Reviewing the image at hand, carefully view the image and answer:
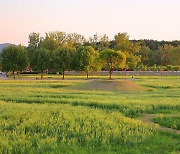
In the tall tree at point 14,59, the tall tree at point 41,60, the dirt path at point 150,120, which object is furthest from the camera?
the tall tree at point 41,60

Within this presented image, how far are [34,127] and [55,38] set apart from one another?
126 m

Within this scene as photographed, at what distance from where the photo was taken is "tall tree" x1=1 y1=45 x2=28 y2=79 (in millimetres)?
96150

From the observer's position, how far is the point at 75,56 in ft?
326

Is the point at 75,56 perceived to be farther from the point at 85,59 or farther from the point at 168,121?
the point at 168,121

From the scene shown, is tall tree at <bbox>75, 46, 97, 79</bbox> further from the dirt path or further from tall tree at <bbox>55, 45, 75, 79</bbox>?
the dirt path

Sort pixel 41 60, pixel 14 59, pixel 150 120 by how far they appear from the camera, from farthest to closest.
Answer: pixel 41 60 < pixel 14 59 < pixel 150 120

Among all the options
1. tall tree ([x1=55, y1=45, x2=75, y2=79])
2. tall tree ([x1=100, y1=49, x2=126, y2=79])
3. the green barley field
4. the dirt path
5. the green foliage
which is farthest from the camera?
tall tree ([x1=55, y1=45, x2=75, y2=79])

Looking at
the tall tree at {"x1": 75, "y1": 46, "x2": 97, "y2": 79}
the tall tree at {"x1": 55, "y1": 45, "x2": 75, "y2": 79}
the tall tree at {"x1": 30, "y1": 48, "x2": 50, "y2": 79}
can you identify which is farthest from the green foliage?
the tall tree at {"x1": 30, "y1": 48, "x2": 50, "y2": 79}

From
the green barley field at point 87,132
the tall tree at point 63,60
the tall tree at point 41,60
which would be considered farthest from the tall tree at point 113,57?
the green barley field at point 87,132

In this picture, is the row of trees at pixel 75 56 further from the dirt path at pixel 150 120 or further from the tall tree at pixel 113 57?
the dirt path at pixel 150 120

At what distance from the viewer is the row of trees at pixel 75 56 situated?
83.8 meters

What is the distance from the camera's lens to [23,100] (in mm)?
32031

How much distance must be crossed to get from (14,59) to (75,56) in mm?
16687

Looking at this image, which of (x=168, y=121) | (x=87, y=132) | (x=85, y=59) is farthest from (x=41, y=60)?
(x=87, y=132)
